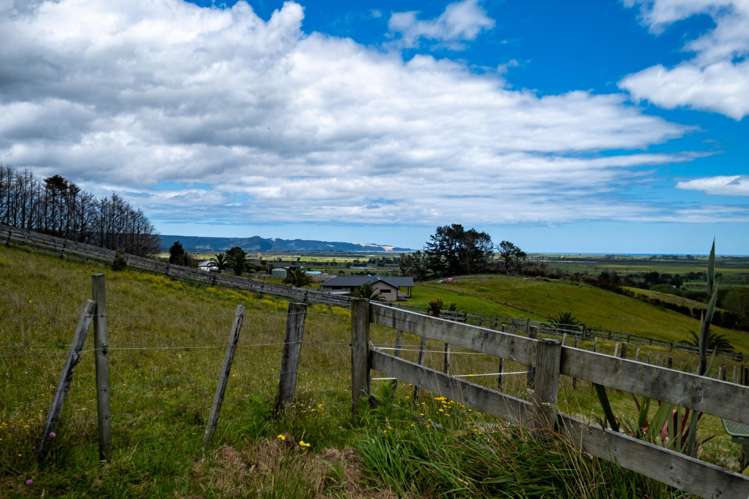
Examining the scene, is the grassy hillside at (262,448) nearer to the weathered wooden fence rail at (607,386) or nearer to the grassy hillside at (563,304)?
the weathered wooden fence rail at (607,386)

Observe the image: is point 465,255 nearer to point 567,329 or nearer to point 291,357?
point 567,329

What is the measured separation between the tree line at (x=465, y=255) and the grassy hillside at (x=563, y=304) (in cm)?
2597

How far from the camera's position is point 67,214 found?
83062mm

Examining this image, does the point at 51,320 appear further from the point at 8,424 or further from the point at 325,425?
the point at 325,425

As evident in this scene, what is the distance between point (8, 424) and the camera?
191 inches

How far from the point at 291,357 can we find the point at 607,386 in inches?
134

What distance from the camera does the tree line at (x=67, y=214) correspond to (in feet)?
249

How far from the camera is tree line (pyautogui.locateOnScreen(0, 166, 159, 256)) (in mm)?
75812

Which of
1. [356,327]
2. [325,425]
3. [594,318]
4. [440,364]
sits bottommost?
[594,318]

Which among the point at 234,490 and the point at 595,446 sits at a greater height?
the point at 595,446

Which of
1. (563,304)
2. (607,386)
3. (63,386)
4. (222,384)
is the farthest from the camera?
(563,304)

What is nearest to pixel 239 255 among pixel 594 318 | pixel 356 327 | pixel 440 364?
pixel 594 318

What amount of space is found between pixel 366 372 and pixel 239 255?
8086 centimetres

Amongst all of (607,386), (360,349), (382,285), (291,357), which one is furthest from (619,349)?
(382,285)
